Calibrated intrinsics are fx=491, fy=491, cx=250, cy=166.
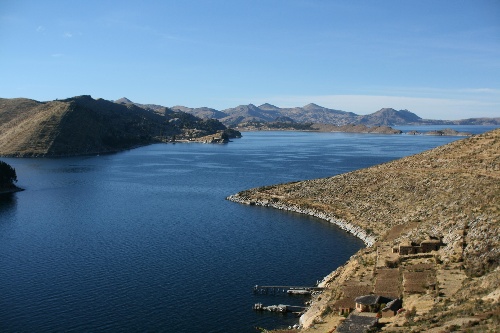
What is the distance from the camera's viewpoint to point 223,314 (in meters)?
34.4

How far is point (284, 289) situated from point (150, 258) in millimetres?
14832

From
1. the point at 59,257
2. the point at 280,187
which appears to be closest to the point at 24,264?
the point at 59,257

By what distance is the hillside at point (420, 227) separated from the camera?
27219 millimetres

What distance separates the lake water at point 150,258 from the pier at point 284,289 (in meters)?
0.72

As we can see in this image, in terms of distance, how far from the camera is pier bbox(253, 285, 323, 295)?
3767 cm

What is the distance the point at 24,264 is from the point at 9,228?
18.2 meters

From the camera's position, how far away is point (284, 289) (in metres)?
38.6

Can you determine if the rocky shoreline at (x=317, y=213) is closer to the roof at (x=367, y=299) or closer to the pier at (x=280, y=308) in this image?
the pier at (x=280, y=308)

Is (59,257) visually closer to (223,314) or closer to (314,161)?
(223,314)

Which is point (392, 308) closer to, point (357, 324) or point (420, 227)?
point (357, 324)

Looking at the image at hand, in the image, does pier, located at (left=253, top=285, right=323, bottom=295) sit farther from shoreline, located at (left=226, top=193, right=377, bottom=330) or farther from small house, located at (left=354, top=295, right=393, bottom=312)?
small house, located at (left=354, top=295, right=393, bottom=312)

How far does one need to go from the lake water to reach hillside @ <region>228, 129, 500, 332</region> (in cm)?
366

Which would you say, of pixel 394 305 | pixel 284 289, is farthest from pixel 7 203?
pixel 394 305

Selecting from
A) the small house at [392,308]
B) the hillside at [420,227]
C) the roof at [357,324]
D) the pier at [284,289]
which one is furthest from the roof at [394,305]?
the pier at [284,289]
